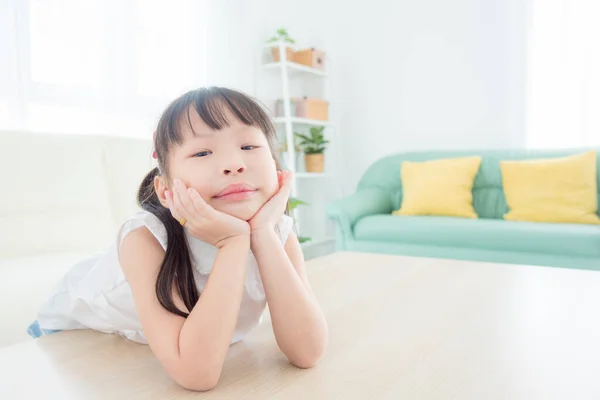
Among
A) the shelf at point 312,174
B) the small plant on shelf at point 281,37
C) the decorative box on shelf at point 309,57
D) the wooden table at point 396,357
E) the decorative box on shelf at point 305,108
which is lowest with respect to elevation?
the wooden table at point 396,357

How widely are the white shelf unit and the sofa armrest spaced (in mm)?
391

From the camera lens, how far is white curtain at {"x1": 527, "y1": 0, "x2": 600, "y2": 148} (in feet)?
9.88

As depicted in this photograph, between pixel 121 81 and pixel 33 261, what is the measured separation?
1620mm

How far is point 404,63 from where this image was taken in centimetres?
372

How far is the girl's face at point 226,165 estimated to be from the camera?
0.64 m

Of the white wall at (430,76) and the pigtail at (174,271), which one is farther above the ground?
the white wall at (430,76)

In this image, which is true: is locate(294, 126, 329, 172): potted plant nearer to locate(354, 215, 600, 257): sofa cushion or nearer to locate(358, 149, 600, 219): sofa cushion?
locate(358, 149, 600, 219): sofa cushion

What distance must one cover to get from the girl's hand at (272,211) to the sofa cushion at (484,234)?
6.41 feet

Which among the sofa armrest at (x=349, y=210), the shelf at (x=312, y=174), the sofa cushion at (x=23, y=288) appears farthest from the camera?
the shelf at (x=312, y=174)

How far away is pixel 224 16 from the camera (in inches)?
133

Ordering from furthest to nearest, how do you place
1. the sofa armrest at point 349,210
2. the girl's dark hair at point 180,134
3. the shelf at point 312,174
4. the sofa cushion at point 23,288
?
the shelf at point 312,174
the sofa armrest at point 349,210
the sofa cushion at point 23,288
the girl's dark hair at point 180,134

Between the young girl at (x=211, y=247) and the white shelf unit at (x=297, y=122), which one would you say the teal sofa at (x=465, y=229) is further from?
the young girl at (x=211, y=247)

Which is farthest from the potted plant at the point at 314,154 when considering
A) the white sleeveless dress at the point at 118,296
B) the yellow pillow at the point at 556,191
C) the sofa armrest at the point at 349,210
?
the white sleeveless dress at the point at 118,296

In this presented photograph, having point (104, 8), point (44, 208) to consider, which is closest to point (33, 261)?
point (44, 208)
